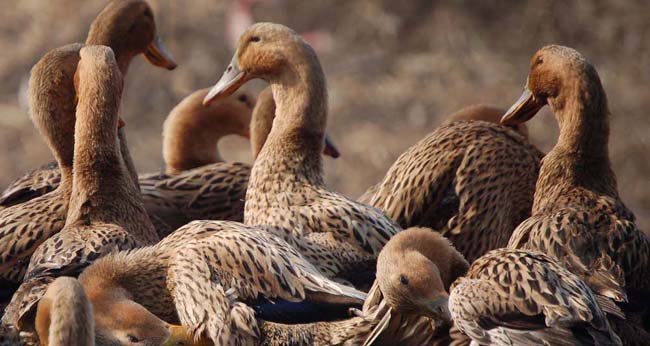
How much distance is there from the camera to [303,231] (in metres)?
6.99

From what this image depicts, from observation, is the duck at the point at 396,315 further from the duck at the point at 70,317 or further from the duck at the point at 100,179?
the duck at the point at 100,179

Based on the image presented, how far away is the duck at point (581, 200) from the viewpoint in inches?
265

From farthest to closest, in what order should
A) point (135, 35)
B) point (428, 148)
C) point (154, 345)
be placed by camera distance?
point (135, 35), point (428, 148), point (154, 345)

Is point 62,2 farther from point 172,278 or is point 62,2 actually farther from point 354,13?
point 172,278

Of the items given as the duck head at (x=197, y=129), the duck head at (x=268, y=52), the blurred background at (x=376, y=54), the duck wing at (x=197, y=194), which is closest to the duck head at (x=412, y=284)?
the duck head at (x=268, y=52)

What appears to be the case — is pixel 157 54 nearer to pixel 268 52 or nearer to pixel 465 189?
pixel 268 52

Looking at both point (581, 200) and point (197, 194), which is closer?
point (581, 200)

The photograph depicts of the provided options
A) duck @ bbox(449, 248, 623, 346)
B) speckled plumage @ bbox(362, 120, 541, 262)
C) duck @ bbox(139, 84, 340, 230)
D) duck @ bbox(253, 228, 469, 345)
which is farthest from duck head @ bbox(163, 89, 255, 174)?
duck @ bbox(449, 248, 623, 346)

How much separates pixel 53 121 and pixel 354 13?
23.6 feet

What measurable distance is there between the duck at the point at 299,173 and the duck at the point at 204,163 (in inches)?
21.8

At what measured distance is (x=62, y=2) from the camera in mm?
14969

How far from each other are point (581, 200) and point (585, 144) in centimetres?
35

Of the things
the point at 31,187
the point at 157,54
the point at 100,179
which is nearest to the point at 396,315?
the point at 100,179

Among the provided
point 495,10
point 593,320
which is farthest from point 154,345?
point 495,10
